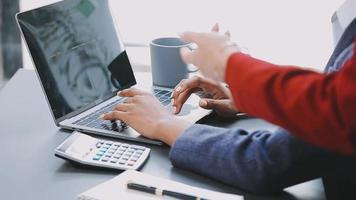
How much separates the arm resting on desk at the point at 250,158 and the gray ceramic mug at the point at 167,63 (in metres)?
0.34

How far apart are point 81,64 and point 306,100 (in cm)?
59

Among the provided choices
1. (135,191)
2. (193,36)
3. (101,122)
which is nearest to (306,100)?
(193,36)

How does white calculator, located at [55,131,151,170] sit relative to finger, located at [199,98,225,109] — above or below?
above

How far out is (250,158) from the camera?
2.48 feet

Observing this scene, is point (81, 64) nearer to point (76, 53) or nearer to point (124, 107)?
point (76, 53)

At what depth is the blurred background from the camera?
1.34 metres

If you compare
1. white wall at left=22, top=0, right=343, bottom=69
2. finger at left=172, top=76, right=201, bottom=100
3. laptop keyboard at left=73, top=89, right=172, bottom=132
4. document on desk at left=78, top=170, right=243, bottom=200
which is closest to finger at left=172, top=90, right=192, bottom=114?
finger at left=172, top=76, right=201, bottom=100

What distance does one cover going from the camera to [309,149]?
27.4 inches

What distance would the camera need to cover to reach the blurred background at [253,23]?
134 centimetres

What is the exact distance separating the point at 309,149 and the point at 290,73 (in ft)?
0.67

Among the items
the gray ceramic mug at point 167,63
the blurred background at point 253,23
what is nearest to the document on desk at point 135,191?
the gray ceramic mug at point 167,63

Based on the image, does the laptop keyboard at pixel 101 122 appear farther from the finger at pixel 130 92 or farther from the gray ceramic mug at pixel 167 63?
the gray ceramic mug at pixel 167 63

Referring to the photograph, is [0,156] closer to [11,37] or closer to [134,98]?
[134,98]

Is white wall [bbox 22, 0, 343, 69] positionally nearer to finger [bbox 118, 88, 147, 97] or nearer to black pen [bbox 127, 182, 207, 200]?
finger [bbox 118, 88, 147, 97]
